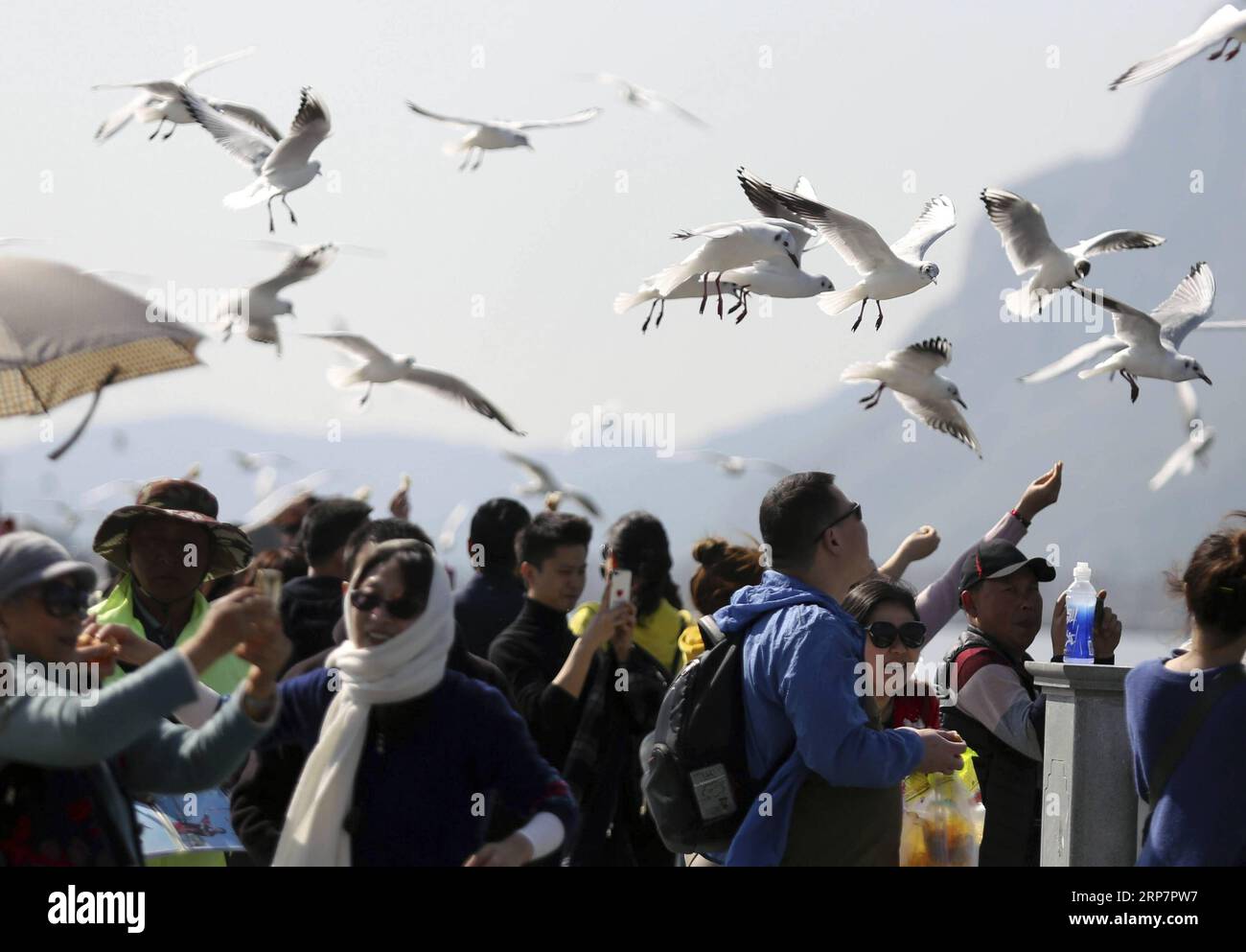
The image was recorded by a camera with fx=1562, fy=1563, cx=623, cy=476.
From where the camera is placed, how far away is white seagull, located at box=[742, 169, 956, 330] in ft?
18.6

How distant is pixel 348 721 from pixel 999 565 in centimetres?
224

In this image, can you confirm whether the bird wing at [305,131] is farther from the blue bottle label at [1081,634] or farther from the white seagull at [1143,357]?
the blue bottle label at [1081,634]

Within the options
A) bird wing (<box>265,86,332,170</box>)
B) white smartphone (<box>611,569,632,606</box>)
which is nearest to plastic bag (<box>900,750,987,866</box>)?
white smartphone (<box>611,569,632,606</box>)

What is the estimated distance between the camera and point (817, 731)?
3223mm

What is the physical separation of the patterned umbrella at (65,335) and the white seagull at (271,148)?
218 cm

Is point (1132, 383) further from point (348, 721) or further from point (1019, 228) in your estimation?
point (348, 721)

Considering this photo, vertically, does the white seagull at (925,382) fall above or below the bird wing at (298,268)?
below

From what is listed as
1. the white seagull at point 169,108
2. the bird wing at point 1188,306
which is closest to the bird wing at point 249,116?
the white seagull at point 169,108

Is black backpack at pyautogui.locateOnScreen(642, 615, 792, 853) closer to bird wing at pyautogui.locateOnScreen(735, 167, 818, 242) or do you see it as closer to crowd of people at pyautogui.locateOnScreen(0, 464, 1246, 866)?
crowd of people at pyautogui.locateOnScreen(0, 464, 1246, 866)

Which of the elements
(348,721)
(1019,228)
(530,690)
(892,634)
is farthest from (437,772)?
(1019,228)

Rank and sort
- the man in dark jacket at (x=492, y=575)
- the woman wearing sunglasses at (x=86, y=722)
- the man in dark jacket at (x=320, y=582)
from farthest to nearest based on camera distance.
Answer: the man in dark jacket at (x=492, y=575) → the man in dark jacket at (x=320, y=582) → the woman wearing sunglasses at (x=86, y=722)

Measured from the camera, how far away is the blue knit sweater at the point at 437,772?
2900 millimetres

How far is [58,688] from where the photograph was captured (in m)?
2.67
